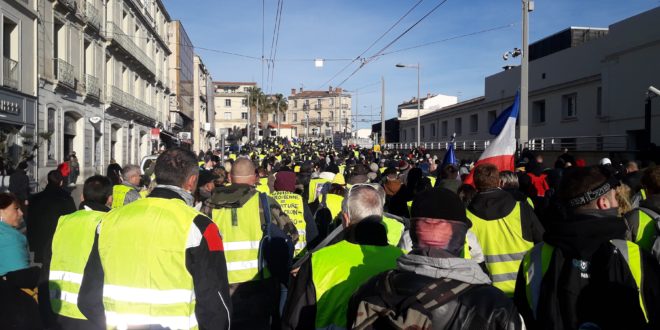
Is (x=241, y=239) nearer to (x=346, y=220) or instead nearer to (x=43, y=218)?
(x=346, y=220)

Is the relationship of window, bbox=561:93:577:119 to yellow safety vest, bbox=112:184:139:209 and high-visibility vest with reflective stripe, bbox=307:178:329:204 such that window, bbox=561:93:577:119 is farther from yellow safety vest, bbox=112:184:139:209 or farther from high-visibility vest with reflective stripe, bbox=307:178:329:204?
yellow safety vest, bbox=112:184:139:209

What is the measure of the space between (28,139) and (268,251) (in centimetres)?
1873

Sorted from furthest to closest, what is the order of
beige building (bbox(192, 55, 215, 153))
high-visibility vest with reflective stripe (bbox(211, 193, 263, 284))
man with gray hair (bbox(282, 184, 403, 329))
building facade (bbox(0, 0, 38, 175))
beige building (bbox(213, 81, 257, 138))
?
beige building (bbox(213, 81, 257, 138)), beige building (bbox(192, 55, 215, 153)), building facade (bbox(0, 0, 38, 175)), high-visibility vest with reflective stripe (bbox(211, 193, 263, 284)), man with gray hair (bbox(282, 184, 403, 329))

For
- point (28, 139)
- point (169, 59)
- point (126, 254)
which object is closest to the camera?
point (126, 254)

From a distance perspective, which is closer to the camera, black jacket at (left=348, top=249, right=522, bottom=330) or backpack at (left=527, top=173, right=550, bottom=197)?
black jacket at (left=348, top=249, right=522, bottom=330)

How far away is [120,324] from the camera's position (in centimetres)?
304

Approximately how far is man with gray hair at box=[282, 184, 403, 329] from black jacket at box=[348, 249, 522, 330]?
0.66 m

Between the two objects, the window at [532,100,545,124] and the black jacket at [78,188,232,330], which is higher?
the window at [532,100,545,124]

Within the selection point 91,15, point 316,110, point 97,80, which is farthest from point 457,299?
point 316,110

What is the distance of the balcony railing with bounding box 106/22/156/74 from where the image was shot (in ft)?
104

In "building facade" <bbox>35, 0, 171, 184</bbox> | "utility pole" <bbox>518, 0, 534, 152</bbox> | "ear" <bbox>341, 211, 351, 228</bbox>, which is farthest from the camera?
"building facade" <bbox>35, 0, 171, 184</bbox>

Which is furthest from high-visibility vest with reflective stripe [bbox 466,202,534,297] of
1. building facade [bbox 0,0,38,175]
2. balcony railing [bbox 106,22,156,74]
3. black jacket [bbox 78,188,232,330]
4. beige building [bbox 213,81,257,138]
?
beige building [bbox 213,81,257,138]

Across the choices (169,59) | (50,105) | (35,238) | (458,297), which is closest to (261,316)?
(458,297)

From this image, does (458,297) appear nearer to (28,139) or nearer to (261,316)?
(261,316)
